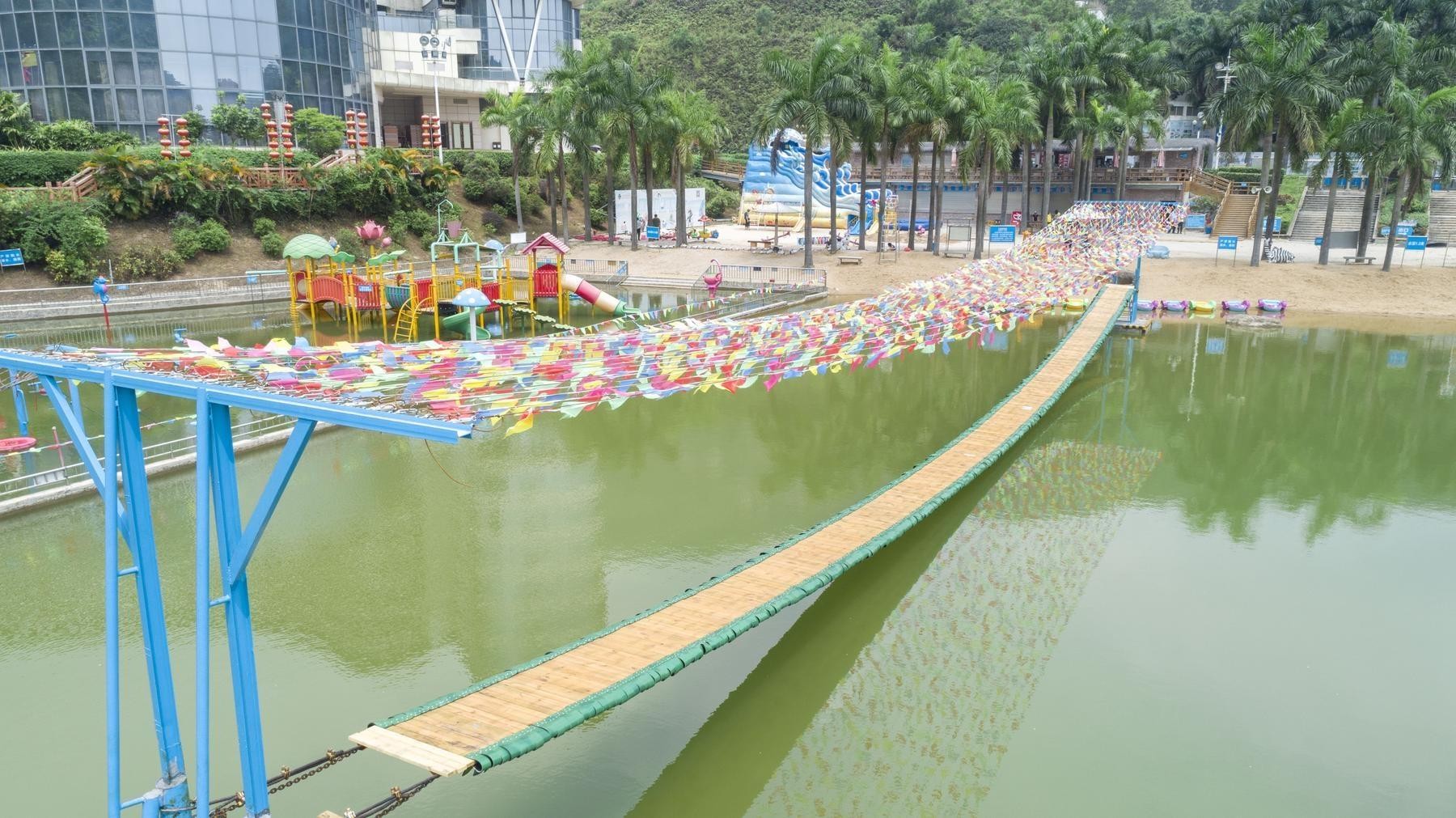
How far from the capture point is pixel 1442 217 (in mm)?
44031

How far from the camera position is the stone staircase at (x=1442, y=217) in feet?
137

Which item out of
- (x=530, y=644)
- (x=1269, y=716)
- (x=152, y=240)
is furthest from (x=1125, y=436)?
(x=152, y=240)

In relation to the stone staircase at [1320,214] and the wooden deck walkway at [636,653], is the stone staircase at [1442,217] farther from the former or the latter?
the wooden deck walkway at [636,653]

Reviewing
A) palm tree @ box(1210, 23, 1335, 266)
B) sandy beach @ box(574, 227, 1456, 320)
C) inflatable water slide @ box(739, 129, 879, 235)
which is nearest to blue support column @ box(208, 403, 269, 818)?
sandy beach @ box(574, 227, 1456, 320)

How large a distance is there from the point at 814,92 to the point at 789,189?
20480 mm

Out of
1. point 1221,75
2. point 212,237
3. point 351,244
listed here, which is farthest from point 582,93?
point 1221,75

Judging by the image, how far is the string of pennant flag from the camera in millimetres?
7598

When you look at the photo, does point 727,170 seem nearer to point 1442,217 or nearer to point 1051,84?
point 1051,84

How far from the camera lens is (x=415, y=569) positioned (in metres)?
12.3

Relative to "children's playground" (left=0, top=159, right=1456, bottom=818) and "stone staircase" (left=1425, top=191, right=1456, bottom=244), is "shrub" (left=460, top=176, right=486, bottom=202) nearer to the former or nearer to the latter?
"children's playground" (left=0, top=159, right=1456, bottom=818)

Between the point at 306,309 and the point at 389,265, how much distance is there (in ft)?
9.32

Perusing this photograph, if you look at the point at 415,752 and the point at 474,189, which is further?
the point at 474,189

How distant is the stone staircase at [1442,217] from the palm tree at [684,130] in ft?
97.6

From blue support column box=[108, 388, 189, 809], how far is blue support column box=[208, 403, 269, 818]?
18.4 inches
